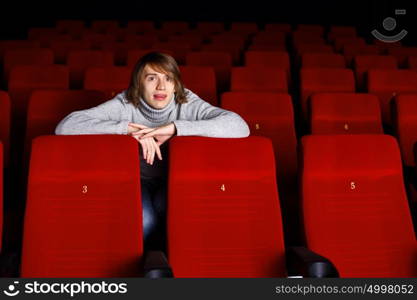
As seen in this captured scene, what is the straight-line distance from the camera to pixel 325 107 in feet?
4.98

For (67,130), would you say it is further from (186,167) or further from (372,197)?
(372,197)

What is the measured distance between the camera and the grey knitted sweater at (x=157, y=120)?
111 centimetres

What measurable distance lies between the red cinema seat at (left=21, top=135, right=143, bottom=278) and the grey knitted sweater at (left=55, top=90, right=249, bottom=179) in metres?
0.14

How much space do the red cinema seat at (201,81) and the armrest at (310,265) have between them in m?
0.92

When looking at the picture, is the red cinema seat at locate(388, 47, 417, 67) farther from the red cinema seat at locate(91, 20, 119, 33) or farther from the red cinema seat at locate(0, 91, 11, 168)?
the red cinema seat at locate(0, 91, 11, 168)

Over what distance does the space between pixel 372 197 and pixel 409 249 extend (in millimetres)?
113

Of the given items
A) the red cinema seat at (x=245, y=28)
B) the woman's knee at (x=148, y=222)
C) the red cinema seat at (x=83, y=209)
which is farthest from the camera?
the red cinema seat at (x=245, y=28)

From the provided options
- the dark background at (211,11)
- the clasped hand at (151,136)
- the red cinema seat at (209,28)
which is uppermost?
the dark background at (211,11)

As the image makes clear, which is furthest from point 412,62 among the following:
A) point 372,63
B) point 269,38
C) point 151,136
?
point 151,136

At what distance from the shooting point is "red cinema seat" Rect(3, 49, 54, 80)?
2.21 metres

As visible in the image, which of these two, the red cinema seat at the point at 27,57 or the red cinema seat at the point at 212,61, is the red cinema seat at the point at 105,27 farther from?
the red cinema seat at the point at 212,61

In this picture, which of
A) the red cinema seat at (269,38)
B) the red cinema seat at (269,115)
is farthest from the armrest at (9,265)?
the red cinema seat at (269,38)

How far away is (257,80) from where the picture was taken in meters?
1.89

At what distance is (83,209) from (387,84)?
1324 millimetres
